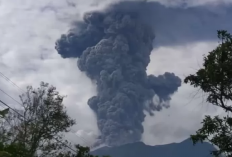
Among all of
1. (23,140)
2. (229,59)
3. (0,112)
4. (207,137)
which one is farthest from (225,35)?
(23,140)

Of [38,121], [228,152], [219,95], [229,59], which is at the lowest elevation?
[228,152]

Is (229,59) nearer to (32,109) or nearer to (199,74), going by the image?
(199,74)

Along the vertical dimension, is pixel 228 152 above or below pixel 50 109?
below

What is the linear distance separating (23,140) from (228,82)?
1841 cm

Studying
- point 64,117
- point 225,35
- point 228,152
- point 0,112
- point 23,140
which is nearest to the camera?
point 0,112

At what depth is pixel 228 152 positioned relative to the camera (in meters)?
13.2

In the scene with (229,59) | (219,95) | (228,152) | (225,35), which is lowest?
(228,152)

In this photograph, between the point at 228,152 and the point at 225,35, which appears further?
the point at 225,35

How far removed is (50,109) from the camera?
3111cm

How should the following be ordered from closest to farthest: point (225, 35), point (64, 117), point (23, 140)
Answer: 1. point (225, 35)
2. point (23, 140)
3. point (64, 117)

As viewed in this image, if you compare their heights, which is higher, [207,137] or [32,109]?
[32,109]

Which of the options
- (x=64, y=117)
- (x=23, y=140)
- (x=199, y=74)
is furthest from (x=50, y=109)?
(x=199, y=74)

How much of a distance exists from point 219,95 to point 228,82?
0.55 metres

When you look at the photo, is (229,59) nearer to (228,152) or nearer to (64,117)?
(228,152)
